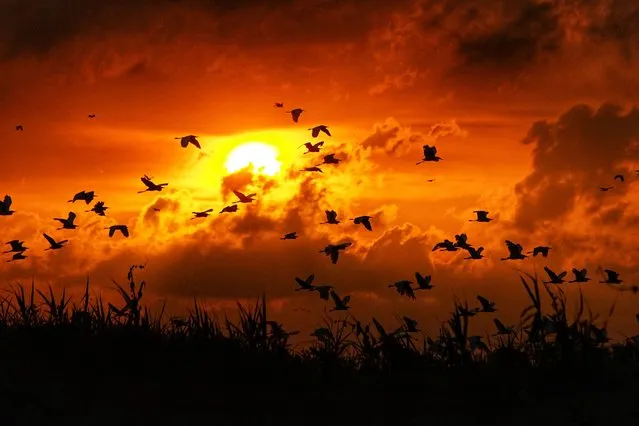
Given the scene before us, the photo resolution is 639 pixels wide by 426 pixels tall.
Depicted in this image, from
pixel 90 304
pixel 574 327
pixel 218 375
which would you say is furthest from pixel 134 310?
pixel 574 327

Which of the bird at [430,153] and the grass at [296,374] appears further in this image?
the bird at [430,153]

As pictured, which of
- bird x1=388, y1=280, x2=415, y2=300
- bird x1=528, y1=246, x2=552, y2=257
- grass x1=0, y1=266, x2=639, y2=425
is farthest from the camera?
bird x1=528, y1=246, x2=552, y2=257

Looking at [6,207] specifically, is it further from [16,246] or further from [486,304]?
[486,304]

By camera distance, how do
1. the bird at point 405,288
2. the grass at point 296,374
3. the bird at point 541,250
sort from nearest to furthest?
the grass at point 296,374 → the bird at point 405,288 → the bird at point 541,250

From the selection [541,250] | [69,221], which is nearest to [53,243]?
[69,221]

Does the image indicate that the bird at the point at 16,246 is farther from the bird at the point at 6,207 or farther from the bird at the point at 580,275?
the bird at the point at 580,275

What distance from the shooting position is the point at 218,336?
18453 millimetres

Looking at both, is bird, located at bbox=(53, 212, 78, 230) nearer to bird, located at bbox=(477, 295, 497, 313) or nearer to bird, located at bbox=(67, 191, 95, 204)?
bird, located at bbox=(67, 191, 95, 204)

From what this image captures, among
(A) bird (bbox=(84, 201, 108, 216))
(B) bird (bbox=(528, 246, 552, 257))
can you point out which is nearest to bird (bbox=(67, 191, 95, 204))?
(A) bird (bbox=(84, 201, 108, 216))

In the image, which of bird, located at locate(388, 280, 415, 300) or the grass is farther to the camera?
bird, located at locate(388, 280, 415, 300)

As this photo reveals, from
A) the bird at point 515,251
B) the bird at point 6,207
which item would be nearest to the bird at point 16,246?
the bird at point 6,207

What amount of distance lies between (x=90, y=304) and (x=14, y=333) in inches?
63.1

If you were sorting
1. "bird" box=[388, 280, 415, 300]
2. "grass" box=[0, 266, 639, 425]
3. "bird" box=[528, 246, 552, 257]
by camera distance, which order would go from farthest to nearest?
"bird" box=[528, 246, 552, 257] < "bird" box=[388, 280, 415, 300] < "grass" box=[0, 266, 639, 425]

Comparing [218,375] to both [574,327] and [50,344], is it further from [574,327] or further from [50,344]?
[574,327]
